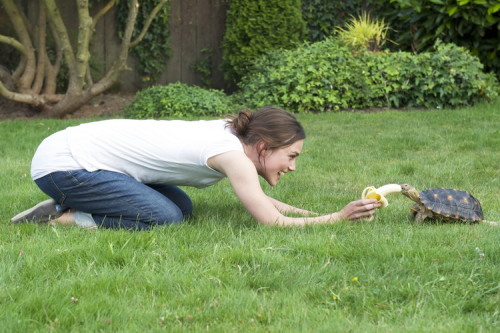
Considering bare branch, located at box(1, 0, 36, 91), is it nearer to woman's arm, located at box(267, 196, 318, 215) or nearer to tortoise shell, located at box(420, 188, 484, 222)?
woman's arm, located at box(267, 196, 318, 215)

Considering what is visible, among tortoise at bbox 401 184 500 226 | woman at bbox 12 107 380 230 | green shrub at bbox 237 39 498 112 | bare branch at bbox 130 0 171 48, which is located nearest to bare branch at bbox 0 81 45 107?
bare branch at bbox 130 0 171 48

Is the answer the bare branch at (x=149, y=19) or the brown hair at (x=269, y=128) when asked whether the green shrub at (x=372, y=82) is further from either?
the brown hair at (x=269, y=128)

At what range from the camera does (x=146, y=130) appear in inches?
165

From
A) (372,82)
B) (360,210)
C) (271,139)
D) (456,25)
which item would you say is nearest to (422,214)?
(360,210)

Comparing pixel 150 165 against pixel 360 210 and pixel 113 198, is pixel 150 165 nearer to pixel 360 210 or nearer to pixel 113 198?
pixel 113 198

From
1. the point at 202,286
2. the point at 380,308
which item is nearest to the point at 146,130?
the point at 202,286

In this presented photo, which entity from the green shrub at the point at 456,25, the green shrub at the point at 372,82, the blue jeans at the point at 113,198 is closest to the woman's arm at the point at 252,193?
the blue jeans at the point at 113,198

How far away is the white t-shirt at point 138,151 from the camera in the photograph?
406 centimetres

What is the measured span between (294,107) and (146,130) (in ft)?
18.6

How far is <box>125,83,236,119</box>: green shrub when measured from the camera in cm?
947

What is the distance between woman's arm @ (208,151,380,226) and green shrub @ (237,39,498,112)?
5541mm

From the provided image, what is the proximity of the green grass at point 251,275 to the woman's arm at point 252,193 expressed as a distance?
0.32 feet

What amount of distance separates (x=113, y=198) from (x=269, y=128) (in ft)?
3.36

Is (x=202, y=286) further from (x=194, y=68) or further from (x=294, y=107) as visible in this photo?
(x=194, y=68)
